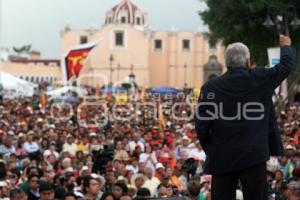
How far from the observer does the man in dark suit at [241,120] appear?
400 cm

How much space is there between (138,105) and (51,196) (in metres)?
20.0

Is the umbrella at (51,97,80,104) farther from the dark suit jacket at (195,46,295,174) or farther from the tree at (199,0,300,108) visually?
the dark suit jacket at (195,46,295,174)

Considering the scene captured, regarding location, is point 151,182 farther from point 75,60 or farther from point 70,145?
point 75,60

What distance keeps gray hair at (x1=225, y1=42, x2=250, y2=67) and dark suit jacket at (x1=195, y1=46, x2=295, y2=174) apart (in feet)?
0.12

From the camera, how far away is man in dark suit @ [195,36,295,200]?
400 cm

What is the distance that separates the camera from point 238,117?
403 centimetres

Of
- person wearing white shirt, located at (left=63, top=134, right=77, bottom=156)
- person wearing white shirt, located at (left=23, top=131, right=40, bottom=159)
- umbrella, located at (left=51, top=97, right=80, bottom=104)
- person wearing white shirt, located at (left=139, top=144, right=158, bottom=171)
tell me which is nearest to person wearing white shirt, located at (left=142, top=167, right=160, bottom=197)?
person wearing white shirt, located at (left=139, top=144, right=158, bottom=171)

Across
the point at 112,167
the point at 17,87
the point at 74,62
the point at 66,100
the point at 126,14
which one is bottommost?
the point at 112,167

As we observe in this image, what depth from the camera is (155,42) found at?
87.8 metres

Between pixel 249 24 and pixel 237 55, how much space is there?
24126 millimetres

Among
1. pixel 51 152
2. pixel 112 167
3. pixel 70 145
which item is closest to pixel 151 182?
pixel 112 167

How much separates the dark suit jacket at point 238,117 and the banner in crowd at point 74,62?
20.1 meters

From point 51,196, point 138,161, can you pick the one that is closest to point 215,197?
point 51,196

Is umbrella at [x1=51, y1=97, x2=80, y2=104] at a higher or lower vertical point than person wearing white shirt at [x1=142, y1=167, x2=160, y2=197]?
higher
